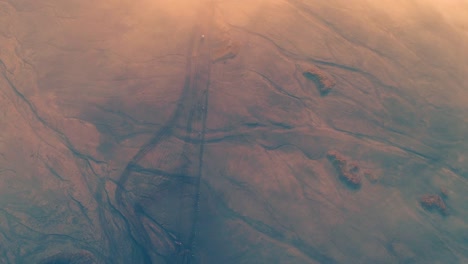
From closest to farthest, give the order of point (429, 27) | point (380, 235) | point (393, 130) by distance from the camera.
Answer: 1. point (380, 235)
2. point (393, 130)
3. point (429, 27)

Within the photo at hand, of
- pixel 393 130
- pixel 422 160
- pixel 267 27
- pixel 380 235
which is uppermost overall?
pixel 267 27

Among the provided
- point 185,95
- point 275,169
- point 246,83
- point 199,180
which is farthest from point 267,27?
point 199,180

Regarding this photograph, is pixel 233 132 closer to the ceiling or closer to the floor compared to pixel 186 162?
closer to the ceiling

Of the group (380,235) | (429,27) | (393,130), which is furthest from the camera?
(429,27)

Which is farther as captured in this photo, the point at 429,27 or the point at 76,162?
the point at 429,27

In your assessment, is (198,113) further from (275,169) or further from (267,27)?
(267,27)

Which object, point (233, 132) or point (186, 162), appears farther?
point (233, 132)

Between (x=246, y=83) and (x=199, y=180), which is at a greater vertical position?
(x=246, y=83)
